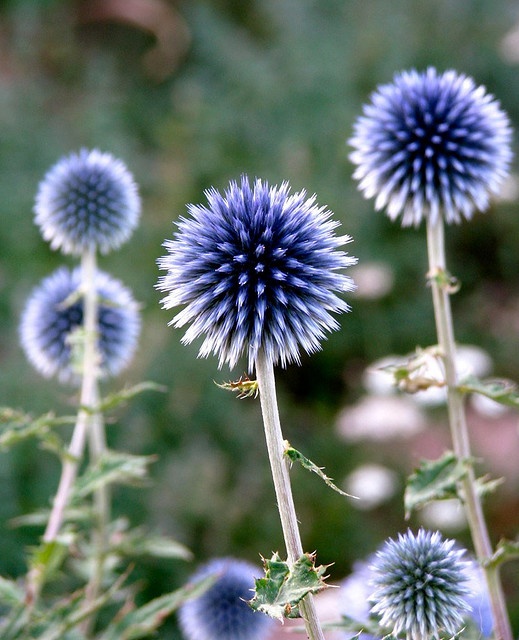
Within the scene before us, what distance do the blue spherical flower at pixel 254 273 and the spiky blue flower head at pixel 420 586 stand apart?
40 cm

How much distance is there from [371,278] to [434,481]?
11.5 ft

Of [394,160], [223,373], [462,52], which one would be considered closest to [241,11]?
[462,52]

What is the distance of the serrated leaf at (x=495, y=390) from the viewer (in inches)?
59.0

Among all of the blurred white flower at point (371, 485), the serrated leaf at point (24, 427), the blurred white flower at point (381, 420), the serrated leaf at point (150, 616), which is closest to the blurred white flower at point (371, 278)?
the blurred white flower at point (381, 420)

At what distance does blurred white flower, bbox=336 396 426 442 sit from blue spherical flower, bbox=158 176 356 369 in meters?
3.58

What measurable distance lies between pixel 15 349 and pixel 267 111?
2961 millimetres

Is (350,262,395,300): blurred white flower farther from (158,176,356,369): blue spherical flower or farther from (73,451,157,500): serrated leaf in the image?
(158,176,356,369): blue spherical flower

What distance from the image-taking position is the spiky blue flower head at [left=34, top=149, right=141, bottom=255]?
2.34 m

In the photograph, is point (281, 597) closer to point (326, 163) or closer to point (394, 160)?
point (394, 160)

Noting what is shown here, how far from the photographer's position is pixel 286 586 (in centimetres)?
113

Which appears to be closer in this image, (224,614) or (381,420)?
(224,614)

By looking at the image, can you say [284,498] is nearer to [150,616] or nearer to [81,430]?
[150,616]

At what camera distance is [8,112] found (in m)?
6.61

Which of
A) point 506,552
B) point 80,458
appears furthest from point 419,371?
point 80,458
